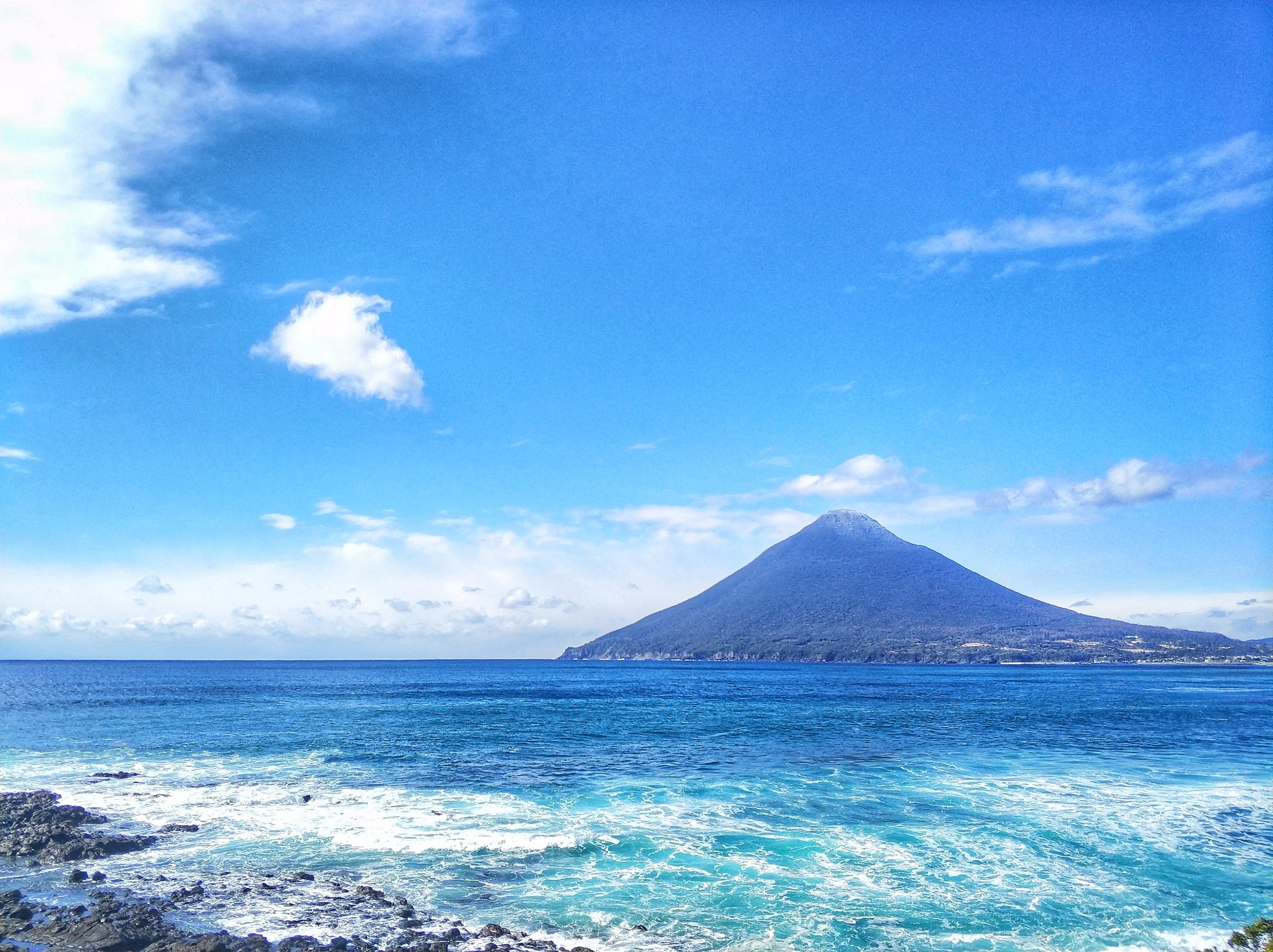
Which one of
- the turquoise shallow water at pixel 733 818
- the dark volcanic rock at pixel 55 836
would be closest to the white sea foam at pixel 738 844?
the turquoise shallow water at pixel 733 818

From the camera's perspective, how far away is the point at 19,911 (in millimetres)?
16219

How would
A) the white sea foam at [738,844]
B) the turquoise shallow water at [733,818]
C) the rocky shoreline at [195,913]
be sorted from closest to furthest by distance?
1. the rocky shoreline at [195,913]
2. the white sea foam at [738,844]
3. the turquoise shallow water at [733,818]

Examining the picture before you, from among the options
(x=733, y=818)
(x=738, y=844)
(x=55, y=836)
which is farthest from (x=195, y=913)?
(x=733, y=818)

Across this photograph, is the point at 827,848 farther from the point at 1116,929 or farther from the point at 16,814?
the point at 16,814

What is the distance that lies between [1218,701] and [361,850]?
292ft

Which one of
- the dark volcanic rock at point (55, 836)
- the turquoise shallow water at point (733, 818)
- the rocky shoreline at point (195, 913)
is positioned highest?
the rocky shoreline at point (195, 913)

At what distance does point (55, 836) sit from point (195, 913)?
9.34 m

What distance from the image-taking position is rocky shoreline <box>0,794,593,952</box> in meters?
14.6

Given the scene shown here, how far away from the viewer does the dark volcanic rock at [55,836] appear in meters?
20.9

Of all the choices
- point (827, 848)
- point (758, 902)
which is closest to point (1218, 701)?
point (827, 848)

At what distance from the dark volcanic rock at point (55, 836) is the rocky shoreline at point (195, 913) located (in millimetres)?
48

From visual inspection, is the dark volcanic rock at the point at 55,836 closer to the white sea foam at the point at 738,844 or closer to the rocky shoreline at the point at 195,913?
the rocky shoreline at the point at 195,913

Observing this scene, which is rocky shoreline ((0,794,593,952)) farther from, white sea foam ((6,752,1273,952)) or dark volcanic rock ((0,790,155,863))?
white sea foam ((6,752,1273,952))

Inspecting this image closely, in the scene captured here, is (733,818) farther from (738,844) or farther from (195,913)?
(195,913)
